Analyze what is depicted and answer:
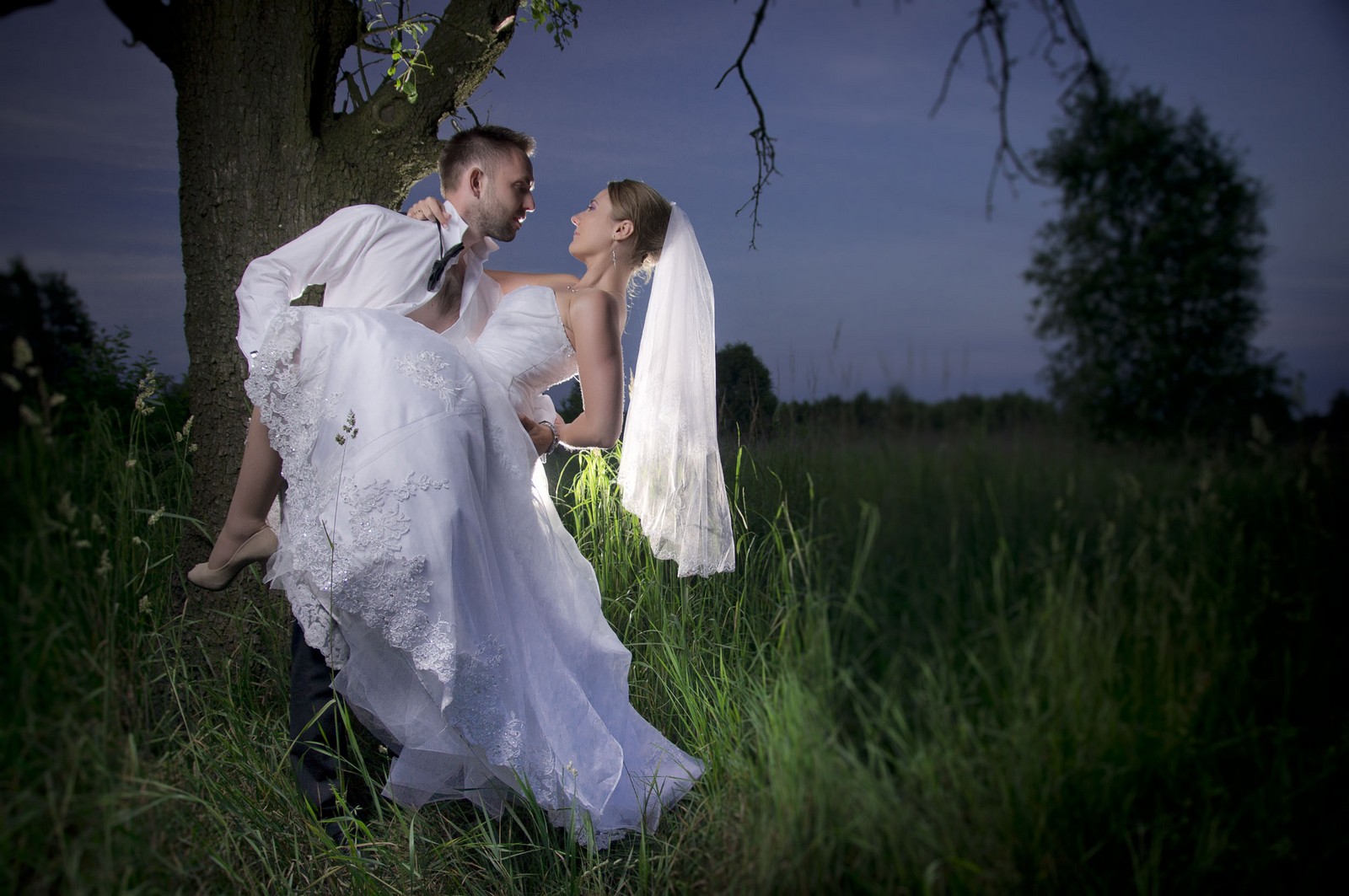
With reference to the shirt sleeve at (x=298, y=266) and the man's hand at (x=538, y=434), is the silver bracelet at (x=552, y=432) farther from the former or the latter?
the shirt sleeve at (x=298, y=266)

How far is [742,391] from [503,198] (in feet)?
3.73

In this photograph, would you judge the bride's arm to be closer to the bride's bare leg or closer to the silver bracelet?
the silver bracelet

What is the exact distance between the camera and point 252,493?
8.95 feet

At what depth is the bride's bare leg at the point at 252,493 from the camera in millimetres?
2703

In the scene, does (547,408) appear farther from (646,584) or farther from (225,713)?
(225,713)

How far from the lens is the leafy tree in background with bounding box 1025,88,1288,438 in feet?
5.71

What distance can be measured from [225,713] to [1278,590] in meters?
2.88

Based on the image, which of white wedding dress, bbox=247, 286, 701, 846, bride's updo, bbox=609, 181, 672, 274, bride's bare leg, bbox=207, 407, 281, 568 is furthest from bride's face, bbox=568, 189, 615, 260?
bride's bare leg, bbox=207, 407, 281, 568

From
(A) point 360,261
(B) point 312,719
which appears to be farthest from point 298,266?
(B) point 312,719

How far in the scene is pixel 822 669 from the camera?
186 centimetres

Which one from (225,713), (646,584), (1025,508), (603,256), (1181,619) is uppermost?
(603,256)

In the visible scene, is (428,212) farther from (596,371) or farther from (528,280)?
(596,371)

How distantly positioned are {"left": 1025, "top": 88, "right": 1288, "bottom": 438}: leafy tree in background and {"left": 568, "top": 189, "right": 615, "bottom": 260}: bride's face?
1754 millimetres

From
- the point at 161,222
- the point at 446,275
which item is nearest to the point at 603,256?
the point at 446,275
